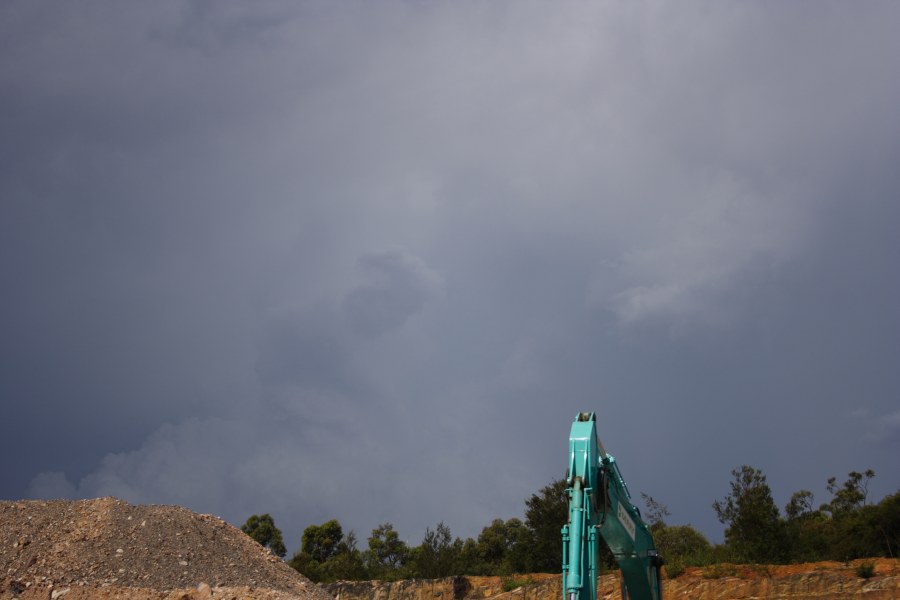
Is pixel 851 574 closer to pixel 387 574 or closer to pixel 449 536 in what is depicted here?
pixel 449 536

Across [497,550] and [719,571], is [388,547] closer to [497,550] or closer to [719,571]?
[497,550]

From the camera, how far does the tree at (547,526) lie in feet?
130

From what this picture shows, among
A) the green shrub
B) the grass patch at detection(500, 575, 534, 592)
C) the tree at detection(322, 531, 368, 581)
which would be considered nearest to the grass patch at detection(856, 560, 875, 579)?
the green shrub

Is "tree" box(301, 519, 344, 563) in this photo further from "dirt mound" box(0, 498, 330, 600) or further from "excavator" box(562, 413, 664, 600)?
"excavator" box(562, 413, 664, 600)

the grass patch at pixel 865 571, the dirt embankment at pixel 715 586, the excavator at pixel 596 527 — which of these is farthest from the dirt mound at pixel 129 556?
the grass patch at pixel 865 571

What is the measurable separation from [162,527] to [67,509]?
373 cm

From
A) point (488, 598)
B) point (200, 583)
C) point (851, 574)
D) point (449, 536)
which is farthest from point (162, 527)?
point (851, 574)

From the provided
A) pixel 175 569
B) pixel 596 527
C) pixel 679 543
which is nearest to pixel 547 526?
pixel 679 543

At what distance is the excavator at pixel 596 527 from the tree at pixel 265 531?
5978 cm

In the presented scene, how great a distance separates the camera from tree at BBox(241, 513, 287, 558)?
69031 millimetres

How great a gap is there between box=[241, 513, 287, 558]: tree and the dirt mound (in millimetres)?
40912

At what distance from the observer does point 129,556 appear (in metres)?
25.5

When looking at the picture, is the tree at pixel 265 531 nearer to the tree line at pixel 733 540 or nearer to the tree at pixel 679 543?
the tree line at pixel 733 540

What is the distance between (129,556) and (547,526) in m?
22.5
